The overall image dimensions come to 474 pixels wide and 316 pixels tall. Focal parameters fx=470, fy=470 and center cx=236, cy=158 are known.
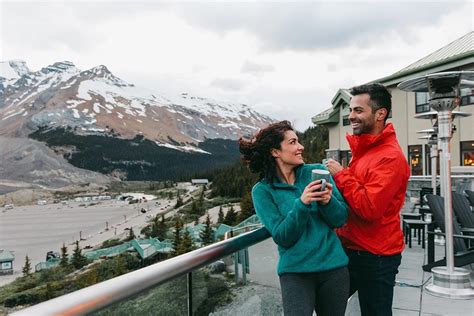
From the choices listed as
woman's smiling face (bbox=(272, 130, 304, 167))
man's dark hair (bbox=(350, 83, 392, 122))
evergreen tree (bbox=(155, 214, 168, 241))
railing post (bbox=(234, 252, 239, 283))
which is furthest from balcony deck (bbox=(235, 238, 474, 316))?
evergreen tree (bbox=(155, 214, 168, 241))

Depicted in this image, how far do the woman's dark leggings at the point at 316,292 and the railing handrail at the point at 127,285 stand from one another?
1.13ft

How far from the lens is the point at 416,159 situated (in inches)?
868

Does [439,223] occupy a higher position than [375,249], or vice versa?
[375,249]

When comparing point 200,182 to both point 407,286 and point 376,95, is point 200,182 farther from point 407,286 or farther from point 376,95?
point 376,95

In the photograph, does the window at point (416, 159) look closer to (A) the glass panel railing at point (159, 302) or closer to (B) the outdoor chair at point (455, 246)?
(B) the outdoor chair at point (455, 246)

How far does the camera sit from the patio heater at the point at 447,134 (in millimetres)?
3891

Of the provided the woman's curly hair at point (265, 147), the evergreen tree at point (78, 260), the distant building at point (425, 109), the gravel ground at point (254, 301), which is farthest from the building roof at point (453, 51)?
the evergreen tree at point (78, 260)

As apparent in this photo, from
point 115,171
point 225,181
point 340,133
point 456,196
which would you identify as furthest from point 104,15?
point 456,196

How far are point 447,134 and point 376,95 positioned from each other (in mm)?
2473

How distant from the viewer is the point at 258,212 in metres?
1.83

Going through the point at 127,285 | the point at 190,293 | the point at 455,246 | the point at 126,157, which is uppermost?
the point at 126,157

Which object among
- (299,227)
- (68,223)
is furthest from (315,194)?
(68,223)

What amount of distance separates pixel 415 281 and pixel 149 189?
6211 inches

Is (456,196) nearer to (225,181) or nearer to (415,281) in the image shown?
(415,281)
